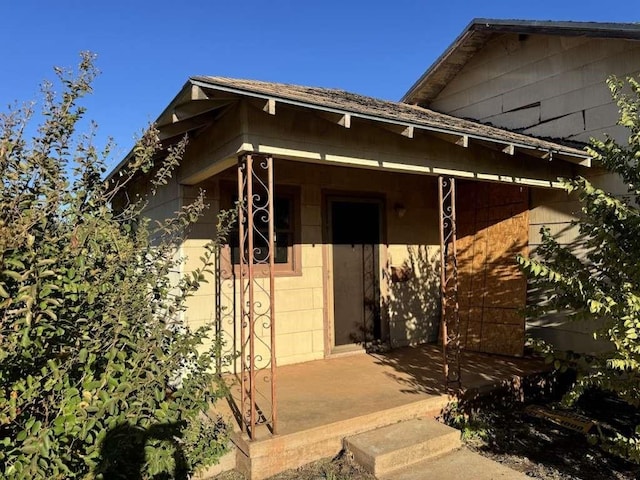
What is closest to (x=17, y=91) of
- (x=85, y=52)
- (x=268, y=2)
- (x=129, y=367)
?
(x=85, y=52)

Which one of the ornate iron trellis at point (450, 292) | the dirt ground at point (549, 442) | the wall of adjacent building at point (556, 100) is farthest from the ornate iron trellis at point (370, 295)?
the wall of adjacent building at point (556, 100)

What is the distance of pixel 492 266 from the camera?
6586 millimetres

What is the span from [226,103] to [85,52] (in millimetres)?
1232

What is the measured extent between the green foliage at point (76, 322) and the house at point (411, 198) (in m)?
1.34

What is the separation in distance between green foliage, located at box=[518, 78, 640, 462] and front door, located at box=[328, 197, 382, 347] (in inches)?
106

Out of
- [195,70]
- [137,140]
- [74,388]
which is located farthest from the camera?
[195,70]

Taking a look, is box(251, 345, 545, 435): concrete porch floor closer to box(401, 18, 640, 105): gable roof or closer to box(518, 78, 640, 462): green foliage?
box(518, 78, 640, 462): green foliage

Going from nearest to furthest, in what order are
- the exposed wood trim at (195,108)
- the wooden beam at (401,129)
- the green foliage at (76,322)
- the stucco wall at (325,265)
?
the green foliage at (76,322)
the exposed wood trim at (195,108)
the wooden beam at (401,129)
the stucco wall at (325,265)

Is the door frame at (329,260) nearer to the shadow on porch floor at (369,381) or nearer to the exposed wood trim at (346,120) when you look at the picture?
the shadow on porch floor at (369,381)

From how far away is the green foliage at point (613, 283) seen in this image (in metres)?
3.27

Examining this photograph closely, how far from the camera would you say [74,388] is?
2129 mm

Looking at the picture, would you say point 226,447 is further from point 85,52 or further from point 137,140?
point 85,52

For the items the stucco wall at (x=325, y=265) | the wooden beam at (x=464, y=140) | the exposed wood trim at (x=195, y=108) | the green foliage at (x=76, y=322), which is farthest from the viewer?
the stucco wall at (x=325, y=265)

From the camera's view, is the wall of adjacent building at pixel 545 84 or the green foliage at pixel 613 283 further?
the wall of adjacent building at pixel 545 84
